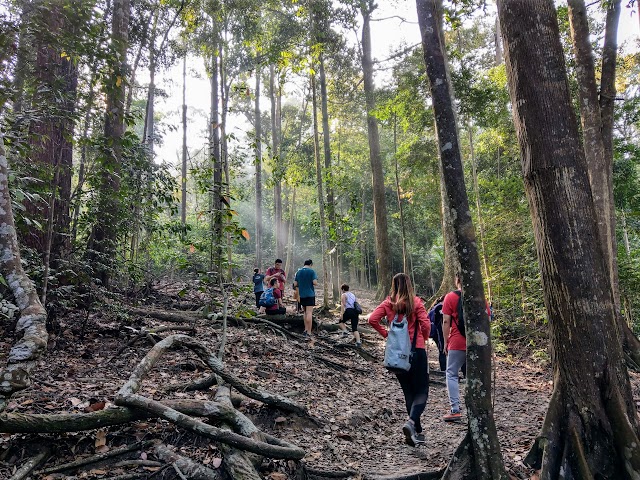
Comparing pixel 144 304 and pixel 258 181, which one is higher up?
pixel 258 181

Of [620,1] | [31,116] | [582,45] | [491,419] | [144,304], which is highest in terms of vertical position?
[620,1]

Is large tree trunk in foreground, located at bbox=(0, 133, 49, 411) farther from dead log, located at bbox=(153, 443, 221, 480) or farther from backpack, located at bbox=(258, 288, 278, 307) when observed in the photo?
backpack, located at bbox=(258, 288, 278, 307)

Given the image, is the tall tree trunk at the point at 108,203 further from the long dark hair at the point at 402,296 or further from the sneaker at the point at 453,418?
the sneaker at the point at 453,418

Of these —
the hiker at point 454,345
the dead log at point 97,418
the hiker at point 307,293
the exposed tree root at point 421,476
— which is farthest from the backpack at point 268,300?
the exposed tree root at point 421,476

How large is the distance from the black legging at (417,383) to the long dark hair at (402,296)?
536 mm

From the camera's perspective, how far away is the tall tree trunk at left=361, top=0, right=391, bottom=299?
686 inches

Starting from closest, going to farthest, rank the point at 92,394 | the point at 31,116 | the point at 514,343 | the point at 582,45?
the point at 92,394 < the point at 31,116 < the point at 582,45 < the point at 514,343

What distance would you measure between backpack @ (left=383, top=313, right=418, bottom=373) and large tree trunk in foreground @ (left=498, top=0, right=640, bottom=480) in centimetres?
168

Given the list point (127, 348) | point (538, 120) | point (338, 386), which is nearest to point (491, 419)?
point (538, 120)

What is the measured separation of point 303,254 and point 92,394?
149 ft

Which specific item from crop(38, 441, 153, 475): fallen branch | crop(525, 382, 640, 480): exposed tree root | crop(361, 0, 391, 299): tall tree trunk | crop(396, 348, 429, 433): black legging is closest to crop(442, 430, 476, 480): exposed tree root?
crop(525, 382, 640, 480): exposed tree root

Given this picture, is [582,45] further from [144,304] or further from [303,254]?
[303,254]

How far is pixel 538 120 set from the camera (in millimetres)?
3904

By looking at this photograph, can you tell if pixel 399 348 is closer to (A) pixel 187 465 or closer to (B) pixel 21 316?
(A) pixel 187 465
